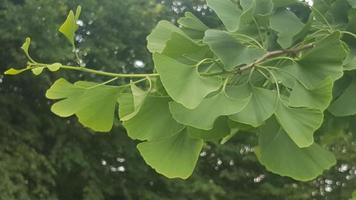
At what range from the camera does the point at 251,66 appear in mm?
499

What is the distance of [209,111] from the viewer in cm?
46

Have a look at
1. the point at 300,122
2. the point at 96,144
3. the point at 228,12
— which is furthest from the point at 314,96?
the point at 96,144

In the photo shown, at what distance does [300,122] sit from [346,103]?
108 millimetres

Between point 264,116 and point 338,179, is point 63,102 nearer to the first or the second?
point 264,116

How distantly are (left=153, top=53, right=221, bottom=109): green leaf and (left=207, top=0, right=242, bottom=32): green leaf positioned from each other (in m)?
0.09

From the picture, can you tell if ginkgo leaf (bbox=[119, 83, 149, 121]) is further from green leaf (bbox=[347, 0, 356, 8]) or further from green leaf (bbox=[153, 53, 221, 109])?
green leaf (bbox=[347, 0, 356, 8])

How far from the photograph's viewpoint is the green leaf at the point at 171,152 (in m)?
0.52

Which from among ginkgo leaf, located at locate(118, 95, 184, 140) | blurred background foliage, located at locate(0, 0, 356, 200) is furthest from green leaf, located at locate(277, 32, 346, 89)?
blurred background foliage, located at locate(0, 0, 356, 200)

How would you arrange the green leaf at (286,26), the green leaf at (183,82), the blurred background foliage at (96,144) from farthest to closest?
the blurred background foliage at (96,144), the green leaf at (286,26), the green leaf at (183,82)

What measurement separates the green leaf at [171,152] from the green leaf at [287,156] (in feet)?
0.19

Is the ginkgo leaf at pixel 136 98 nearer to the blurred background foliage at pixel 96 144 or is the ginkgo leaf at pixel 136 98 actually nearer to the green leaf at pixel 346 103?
the green leaf at pixel 346 103

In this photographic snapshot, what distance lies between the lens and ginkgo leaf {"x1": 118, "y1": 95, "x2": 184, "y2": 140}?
20.1 inches

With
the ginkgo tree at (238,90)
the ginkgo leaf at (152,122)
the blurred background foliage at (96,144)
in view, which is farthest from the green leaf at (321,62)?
the blurred background foliage at (96,144)

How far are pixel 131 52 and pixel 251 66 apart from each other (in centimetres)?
474
